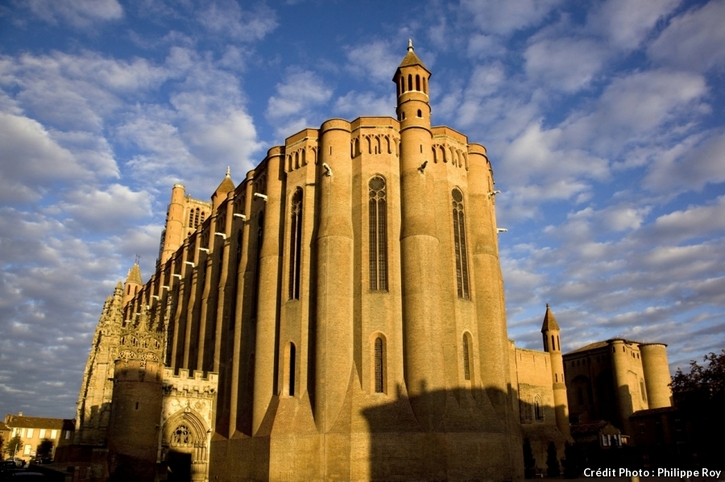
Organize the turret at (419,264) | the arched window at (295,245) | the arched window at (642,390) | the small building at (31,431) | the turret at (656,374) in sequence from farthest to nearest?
the small building at (31,431) → the turret at (656,374) → the arched window at (642,390) → the arched window at (295,245) → the turret at (419,264)

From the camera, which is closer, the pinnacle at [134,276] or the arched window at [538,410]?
the arched window at [538,410]

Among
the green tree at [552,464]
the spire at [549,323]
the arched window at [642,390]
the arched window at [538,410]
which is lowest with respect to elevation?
the green tree at [552,464]

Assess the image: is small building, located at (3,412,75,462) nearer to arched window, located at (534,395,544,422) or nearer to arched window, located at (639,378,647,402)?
arched window, located at (534,395,544,422)

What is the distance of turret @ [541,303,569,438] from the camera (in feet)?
171

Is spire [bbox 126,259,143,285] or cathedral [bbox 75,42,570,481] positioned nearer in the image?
cathedral [bbox 75,42,570,481]

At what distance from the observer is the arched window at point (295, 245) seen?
111 ft

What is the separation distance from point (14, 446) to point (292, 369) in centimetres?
7076

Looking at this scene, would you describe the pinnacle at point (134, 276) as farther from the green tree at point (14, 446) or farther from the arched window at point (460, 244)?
the arched window at point (460, 244)

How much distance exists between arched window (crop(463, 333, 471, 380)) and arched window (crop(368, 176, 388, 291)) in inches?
210

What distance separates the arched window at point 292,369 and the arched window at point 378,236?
215 inches

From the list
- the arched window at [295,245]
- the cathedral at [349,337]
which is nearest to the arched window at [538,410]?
the cathedral at [349,337]

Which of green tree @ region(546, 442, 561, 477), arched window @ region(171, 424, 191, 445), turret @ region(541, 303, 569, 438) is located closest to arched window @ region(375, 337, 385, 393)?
arched window @ region(171, 424, 191, 445)

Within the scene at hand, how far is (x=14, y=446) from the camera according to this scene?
82.5 m

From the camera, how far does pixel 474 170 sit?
3728 cm
